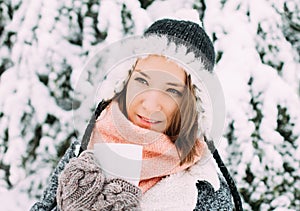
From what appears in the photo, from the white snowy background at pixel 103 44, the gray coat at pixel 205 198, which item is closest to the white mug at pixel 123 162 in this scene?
the gray coat at pixel 205 198

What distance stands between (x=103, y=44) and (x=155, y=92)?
1253mm

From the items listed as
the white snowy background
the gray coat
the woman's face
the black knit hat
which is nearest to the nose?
the woman's face

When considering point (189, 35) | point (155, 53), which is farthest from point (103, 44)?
point (155, 53)

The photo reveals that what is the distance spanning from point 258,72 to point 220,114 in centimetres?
129

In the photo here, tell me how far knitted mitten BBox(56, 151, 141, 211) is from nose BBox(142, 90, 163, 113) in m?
0.13

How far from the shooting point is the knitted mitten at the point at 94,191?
1.02 metres

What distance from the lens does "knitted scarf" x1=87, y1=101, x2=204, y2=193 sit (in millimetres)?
1064

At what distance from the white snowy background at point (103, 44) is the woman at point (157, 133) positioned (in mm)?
1083

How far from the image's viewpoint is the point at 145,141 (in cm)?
107

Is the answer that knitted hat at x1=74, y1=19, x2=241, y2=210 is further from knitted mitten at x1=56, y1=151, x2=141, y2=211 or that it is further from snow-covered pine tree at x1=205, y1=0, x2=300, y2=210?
snow-covered pine tree at x1=205, y1=0, x2=300, y2=210

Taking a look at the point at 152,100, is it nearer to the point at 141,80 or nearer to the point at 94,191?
the point at 141,80

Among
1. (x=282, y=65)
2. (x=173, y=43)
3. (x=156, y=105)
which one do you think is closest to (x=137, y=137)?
(x=156, y=105)

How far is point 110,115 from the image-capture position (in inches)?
44.1

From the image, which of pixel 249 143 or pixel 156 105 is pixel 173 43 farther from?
pixel 249 143
